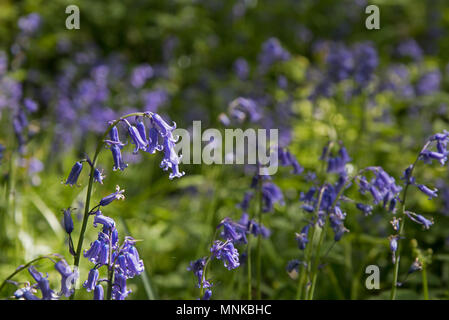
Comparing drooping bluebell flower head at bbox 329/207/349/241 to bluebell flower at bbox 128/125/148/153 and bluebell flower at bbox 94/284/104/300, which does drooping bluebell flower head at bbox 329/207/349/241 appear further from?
bluebell flower at bbox 94/284/104/300

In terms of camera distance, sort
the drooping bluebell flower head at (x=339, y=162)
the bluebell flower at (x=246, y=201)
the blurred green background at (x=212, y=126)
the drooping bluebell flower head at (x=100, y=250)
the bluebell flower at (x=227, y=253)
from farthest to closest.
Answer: the blurred green background at (x=212, y=126) → the bluebell flower at (x=246, y=201) → the drooping bluebell flower head at (x=339, y=162) → the bluebell flower at (x=227, y=253) → the drooping bluebell flower head at (x=100, y=250)

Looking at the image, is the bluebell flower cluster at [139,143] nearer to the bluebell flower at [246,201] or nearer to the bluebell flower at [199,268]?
the bluebell flower at [199,268]

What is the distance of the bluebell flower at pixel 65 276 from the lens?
1775 millimetres

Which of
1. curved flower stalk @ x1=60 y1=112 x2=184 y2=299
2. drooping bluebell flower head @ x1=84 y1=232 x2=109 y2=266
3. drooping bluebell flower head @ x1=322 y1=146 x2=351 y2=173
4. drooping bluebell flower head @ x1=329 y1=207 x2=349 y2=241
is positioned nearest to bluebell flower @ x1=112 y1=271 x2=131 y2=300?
curved flower stalk @ x1=60 y1=112 x2=184 y2=299

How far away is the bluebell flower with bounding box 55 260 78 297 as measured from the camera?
178cm

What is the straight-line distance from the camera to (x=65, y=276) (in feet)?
5.93

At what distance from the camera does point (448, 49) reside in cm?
941

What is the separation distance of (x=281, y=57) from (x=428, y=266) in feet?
8.02

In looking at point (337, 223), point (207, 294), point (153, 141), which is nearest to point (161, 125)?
point (153, 141)

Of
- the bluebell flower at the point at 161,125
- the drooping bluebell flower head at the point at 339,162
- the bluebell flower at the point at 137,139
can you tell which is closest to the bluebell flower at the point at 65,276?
the bluebell flower at the point at 137,139

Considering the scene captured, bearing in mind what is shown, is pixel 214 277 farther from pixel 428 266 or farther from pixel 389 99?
pixel 389 99
